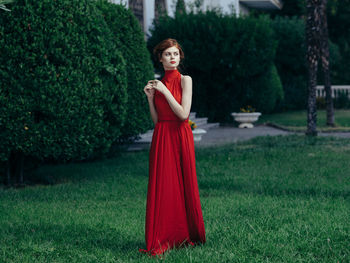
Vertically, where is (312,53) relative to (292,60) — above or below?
below

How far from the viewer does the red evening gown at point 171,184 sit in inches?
169

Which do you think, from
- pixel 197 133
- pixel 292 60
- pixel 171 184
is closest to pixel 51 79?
pixel 171 184

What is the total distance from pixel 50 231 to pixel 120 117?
325 cm

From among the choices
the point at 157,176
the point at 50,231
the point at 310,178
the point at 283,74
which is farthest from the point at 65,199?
the point at 283,74

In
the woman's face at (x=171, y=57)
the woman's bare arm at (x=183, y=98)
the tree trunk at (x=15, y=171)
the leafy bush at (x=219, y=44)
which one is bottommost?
the tree trunk at (x=15, y=171)

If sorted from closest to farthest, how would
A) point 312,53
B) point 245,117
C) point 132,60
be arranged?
1. point 132,60
2. point 312,53
3. point 245,117

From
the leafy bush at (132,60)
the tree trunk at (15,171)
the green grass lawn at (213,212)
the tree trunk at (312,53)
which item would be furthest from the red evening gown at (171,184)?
the tree trunk at (312,53)

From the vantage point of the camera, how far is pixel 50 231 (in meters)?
5.42

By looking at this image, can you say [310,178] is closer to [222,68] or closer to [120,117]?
[120,117]

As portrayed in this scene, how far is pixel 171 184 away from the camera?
431 centimetres

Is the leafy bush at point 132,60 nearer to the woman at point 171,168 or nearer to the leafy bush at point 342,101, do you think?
the woman at point 171,168

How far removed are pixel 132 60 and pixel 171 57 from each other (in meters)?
5.88

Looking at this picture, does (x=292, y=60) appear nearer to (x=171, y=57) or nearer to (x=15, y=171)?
(x=15, y=171)

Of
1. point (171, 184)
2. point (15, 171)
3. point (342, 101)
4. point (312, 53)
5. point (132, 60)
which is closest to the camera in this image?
point (171, 184)
